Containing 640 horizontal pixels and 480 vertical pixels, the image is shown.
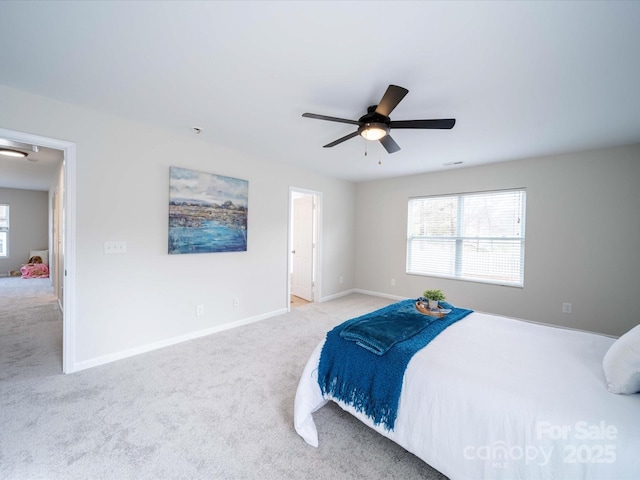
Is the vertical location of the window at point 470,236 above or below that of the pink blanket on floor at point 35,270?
above

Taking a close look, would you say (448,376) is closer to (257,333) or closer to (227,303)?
(257,333)

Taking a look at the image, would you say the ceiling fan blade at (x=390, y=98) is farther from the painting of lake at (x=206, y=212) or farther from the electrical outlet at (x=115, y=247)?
the electrical outlet at (x=115, y=247)

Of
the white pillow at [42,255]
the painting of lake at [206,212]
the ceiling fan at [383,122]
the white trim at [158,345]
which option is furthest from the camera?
the white pillow at [42,255]

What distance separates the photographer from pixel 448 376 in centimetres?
136

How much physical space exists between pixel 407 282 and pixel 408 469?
148 inches

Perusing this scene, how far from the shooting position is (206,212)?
3.28 m

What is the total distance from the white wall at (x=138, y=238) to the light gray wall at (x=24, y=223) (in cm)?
747

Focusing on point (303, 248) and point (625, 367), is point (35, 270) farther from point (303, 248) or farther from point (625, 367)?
point (625, 367)

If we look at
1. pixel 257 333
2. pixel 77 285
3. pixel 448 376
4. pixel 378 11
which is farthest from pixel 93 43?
pixel 257 333

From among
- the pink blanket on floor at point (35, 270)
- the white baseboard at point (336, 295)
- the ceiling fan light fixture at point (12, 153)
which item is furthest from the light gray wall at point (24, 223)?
the white baseboard at point (336, 295)

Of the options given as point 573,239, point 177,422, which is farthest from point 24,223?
point 573,239

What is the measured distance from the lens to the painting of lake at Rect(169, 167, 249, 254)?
303cm

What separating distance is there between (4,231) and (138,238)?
7.85 metres

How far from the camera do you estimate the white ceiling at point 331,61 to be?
1.38 m
